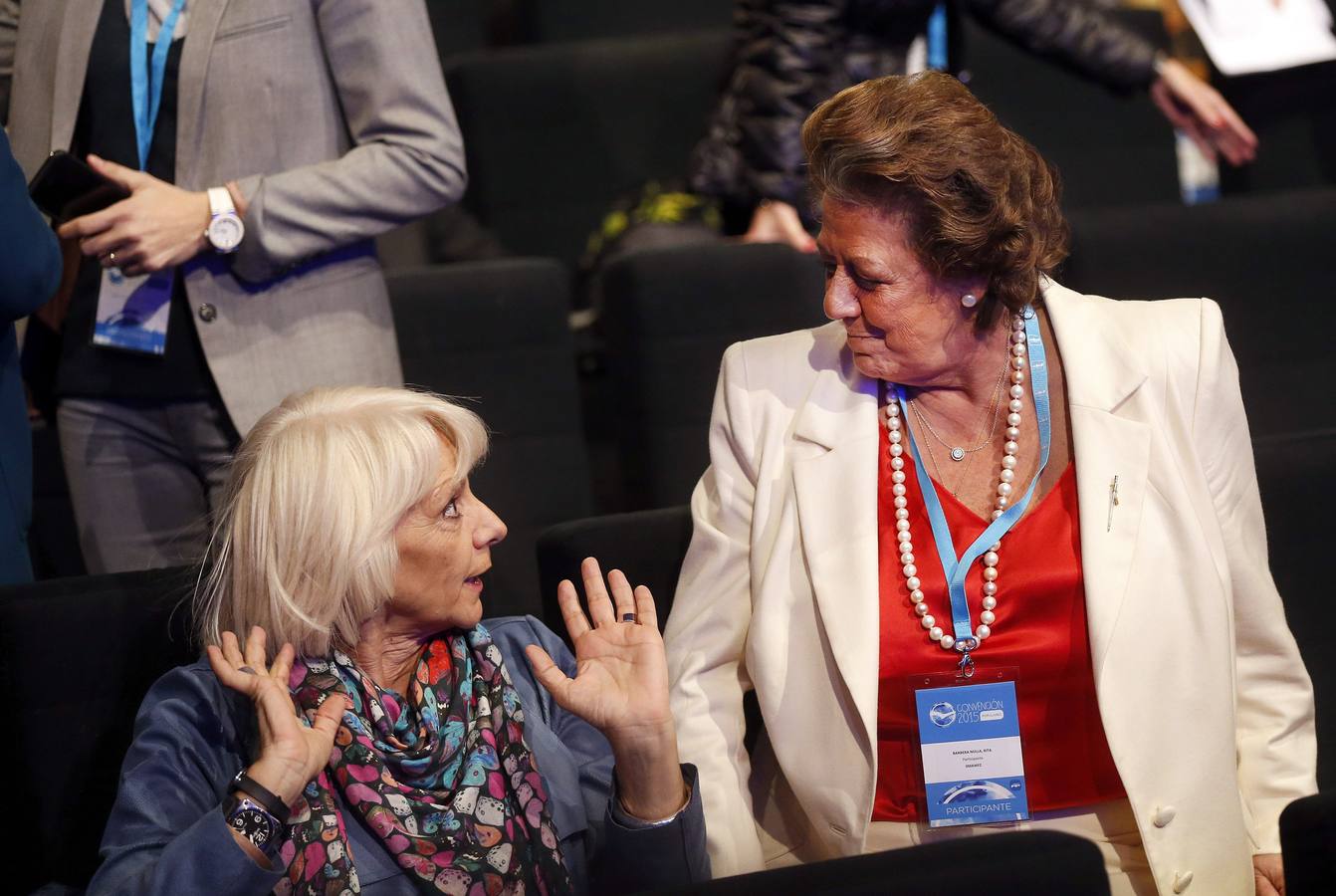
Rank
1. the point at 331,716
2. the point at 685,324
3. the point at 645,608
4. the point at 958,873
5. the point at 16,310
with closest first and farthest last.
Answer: the point at 958,873 → the point at 331,716 → the point at 645,608 → the point at 16,310 → the point at 685,324

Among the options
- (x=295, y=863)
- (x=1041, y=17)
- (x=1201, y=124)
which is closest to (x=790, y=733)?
(x=295, y=863)

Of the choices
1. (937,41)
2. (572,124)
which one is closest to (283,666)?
(937,41)

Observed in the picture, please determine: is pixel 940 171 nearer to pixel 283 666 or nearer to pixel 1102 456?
pixel 1102 456

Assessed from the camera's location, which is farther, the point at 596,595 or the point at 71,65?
the point at 71,65

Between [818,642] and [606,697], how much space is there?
13.0 inches

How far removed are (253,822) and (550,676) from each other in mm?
332

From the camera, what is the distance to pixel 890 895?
1.24m

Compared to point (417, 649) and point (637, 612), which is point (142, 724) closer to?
point (417, 649)

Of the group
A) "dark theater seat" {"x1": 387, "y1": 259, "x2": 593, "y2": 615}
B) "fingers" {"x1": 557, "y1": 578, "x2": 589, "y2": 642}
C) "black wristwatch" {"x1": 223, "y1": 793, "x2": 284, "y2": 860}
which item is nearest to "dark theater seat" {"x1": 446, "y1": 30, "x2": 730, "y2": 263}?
"dark theater seat" {"x1": 387, "y1": 259, "x2": 593, "y2": 615}

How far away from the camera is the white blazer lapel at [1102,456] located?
1753 millimetres

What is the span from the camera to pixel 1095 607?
5.73ft

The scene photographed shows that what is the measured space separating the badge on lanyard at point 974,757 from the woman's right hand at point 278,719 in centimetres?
67

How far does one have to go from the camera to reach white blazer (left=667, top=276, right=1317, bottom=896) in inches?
68.7

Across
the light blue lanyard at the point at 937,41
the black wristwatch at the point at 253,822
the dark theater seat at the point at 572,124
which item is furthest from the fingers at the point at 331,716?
the dark theater seat at the point at 572,124
